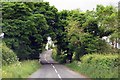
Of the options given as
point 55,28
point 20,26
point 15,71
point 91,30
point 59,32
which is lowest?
point 59,32

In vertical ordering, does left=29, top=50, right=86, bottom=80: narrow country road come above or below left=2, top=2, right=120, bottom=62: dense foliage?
below

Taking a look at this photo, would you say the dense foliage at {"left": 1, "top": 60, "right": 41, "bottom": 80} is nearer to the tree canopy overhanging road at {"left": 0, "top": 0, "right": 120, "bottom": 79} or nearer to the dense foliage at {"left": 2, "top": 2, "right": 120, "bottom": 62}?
the tree canopy overhanging road at {"left": 0, "top": 0, "right": 120, "bottom": 79}

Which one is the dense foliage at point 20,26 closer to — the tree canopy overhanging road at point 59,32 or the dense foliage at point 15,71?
the tree canopy overhanging road at point 59,32

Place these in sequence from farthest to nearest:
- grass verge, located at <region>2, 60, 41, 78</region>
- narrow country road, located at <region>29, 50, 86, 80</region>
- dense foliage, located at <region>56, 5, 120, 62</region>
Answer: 1. dense foliage, located at <region>56, 5, 120, 62</region>
2. narrow country road, located at <region>29, 50, 86, 80</region>
3. grass verge, located at <region>2, 60, 41, 78</region>

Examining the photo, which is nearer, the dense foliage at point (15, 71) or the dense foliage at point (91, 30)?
the dense foliage at point (15, 71)

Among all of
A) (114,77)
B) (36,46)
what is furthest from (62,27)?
(114,77)

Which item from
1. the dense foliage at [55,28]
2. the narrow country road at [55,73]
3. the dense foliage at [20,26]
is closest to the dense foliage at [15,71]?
the narrow country road at [55,73]

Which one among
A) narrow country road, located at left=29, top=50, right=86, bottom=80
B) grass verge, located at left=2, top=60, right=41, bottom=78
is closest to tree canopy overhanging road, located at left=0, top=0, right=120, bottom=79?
narrow country road, located at left=29, top=50, right=86, bottom=80

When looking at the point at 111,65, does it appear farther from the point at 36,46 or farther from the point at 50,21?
the point at 50,21

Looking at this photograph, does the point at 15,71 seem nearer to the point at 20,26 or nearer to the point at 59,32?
the point at 20,26

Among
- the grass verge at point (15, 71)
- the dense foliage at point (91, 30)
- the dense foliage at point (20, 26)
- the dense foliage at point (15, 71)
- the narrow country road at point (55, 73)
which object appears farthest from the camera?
the dense foliage at point (91, 30)

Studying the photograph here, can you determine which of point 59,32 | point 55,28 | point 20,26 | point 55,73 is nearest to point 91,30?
point 59,32

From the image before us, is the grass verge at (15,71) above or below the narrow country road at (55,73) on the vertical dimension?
above

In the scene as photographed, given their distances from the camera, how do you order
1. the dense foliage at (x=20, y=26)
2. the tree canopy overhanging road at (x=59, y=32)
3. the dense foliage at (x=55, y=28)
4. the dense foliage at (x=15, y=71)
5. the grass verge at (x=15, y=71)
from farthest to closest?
the dense foliage at (x=55, y=28) < the dense foliage at (x=20, y=26) < the tree canopy overhanging road at (x=59, y=32) < the grass verge at (x=15, y=71) < the dense foliage at (x=15, y=71)
